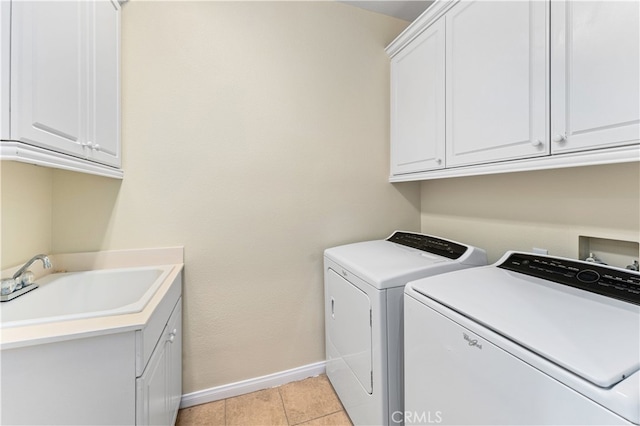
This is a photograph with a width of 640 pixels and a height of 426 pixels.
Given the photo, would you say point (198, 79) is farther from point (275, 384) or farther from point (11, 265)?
point (275, 384)

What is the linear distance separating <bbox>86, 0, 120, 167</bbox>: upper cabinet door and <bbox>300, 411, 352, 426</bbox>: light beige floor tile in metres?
1.86

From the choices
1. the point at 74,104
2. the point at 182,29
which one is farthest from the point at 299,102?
the point at 74,104

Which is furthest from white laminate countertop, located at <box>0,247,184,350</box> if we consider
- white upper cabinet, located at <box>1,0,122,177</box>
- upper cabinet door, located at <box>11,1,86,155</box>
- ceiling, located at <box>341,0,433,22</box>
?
ceiling, located at <box>341,0,433,22</box>

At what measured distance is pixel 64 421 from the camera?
816mm

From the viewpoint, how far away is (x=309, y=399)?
1734 millimetres

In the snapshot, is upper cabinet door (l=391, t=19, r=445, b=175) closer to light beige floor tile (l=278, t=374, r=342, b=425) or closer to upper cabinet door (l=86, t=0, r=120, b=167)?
light beige floor tile (l=278, t=374, r=342, b=425)

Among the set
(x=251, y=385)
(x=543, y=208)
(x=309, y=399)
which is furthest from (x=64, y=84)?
(x=543, y=208)

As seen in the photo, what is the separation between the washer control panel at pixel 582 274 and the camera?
2.94ft

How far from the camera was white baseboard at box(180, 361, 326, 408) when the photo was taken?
1.69m

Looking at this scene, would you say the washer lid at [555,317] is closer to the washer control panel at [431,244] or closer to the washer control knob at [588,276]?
the washer control knob at [588,276]

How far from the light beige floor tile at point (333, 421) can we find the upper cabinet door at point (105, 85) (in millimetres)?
1864

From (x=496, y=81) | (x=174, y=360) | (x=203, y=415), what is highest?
(x=496, y=81)

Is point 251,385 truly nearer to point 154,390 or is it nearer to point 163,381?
point 163,381

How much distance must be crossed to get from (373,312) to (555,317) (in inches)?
26.6
